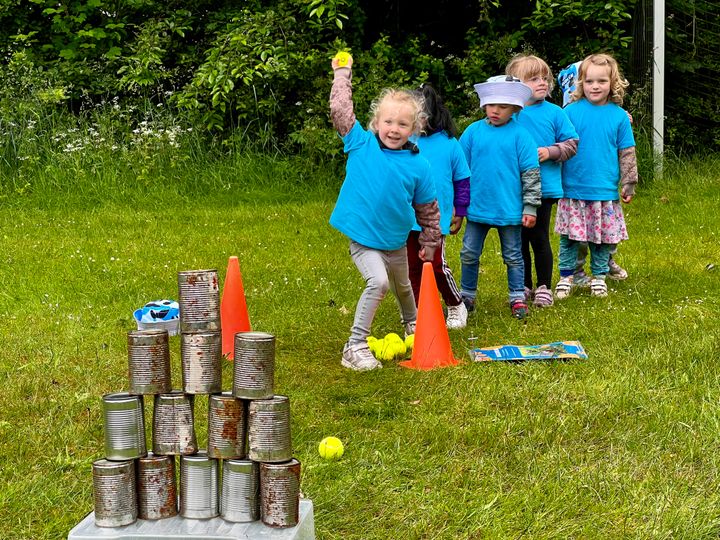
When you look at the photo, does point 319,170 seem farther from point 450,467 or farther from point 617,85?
point 450,467

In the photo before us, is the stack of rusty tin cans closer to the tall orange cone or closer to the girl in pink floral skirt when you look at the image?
the tall orange cone

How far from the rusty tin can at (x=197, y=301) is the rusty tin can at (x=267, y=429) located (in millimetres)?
347

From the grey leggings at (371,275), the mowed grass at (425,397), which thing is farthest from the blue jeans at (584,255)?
the grey leggings at (371,275)

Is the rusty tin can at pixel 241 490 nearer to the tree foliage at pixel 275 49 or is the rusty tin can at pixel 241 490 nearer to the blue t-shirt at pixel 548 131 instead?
the blue t-shirt at pixel 548 131

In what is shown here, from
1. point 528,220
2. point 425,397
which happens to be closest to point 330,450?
point 425,397

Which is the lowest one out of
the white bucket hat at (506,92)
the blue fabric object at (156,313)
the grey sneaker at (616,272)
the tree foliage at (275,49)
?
the blue fabric object at (156,313)

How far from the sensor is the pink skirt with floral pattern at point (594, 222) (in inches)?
291

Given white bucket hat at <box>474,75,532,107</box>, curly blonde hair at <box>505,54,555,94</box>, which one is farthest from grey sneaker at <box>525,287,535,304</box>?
curly blonde hair at <box>505,54,555,94</box>

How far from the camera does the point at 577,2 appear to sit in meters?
12.4

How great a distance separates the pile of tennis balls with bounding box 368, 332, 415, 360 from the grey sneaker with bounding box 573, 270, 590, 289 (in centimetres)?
225

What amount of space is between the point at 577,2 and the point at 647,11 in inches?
35.4

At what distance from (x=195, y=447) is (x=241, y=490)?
0.76 feet

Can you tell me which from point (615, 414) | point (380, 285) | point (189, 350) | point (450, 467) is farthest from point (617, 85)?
point (189, 350)

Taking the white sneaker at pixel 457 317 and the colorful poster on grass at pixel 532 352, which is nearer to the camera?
the colorful poster on grass at pixel 532 352
